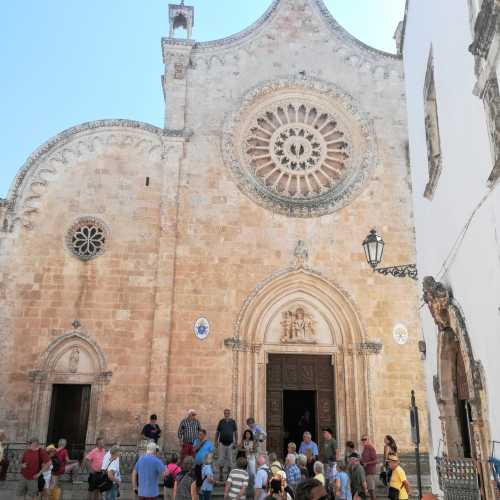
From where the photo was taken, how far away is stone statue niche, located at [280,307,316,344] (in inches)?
666

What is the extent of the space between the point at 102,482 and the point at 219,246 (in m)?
8.29

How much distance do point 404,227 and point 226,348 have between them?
261 inches

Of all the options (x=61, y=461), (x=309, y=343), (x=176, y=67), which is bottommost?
(x=61, y=461)

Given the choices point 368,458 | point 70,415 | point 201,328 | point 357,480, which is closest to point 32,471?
point 357,480

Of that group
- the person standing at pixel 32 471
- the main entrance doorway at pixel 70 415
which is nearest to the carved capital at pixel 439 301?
the person standing at pixel 32 471

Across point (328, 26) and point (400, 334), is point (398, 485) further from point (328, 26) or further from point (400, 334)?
point (328, 26)

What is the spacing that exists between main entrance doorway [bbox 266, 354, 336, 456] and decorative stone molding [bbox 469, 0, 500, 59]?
11769 mm

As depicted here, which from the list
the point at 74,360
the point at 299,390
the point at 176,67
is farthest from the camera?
the point at 176,67

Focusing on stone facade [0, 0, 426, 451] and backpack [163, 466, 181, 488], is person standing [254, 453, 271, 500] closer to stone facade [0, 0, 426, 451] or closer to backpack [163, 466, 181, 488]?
backpack [163, 466, 181, 488]

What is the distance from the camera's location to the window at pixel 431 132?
8.96 metres

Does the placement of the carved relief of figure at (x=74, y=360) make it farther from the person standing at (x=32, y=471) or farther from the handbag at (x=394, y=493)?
the handbag at (x=394, y=493)

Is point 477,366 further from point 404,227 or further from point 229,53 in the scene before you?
point 229,53

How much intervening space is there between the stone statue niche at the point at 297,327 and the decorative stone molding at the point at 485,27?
11455 millimetres

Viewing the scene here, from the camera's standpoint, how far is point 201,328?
53.4ft
